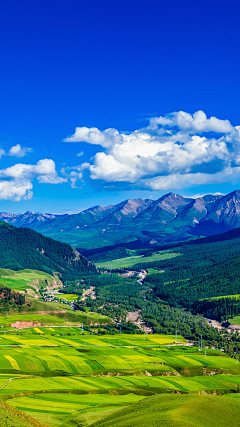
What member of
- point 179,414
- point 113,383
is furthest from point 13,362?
point 179,414

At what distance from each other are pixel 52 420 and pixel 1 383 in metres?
38.7

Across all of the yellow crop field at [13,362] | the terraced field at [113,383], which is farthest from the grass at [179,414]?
the yellow crop field at [13,362]

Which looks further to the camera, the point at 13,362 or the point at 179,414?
the point at 13,362

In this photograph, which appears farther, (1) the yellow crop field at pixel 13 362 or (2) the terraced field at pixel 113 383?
(1) the yellow crop field at pixel 13 362

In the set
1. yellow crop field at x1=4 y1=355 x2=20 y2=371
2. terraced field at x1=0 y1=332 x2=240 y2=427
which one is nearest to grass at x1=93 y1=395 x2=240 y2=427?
terraced field at x1=0 y1=332 x2=240 y2=427

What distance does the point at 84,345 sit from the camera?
190 m

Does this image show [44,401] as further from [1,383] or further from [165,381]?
[165,381]

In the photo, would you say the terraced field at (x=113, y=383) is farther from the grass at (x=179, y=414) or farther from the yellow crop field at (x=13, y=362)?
the yellow crop field at (x=13, y=362)

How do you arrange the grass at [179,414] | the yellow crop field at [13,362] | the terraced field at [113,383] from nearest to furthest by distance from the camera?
1. the grass at [179,414]
2. the terraced field at [113,383]
3. the yellow crop field at [13,362]

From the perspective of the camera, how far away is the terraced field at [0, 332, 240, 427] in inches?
2977

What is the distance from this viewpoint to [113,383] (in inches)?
4897

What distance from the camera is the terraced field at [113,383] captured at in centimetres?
7562

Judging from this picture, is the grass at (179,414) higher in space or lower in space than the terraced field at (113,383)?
higher

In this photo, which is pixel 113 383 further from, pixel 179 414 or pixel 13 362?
pixel 179 414
